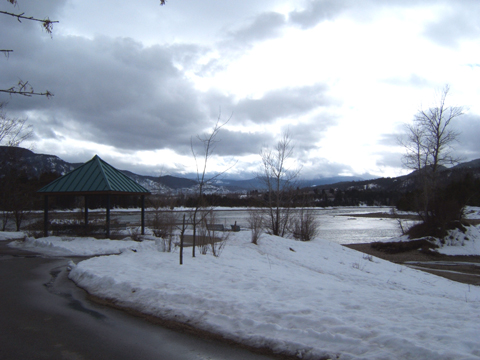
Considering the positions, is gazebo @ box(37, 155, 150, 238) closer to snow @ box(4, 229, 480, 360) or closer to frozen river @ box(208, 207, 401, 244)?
snow @ box(4, 229, 480, 360)

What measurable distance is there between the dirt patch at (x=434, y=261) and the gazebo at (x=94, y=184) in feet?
55.3

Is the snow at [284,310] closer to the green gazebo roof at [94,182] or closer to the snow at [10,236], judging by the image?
the green gazebo roof at [94,182]

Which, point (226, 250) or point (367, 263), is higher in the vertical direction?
point (226, 250)

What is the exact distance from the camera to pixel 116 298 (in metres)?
6.86

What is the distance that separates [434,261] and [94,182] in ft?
74.1

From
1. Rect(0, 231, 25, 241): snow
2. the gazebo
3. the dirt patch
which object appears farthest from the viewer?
Rect(0, 231, 25, 241): snow

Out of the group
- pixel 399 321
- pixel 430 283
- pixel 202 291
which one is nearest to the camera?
pixel 399 321

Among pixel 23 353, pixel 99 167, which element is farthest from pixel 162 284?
pixel 99 167

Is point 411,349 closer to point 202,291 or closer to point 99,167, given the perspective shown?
point 202,291

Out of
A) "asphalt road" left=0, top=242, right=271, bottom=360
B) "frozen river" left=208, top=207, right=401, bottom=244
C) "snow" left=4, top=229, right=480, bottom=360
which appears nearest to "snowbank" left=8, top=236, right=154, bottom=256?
"snow" left=4, top=229, right=480, bottom=360

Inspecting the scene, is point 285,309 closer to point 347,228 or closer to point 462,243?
point 462,243

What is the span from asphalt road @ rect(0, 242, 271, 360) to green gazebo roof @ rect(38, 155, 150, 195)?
33.8 ft

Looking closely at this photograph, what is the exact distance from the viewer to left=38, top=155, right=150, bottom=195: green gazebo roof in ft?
57.5

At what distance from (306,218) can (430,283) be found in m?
8.56
